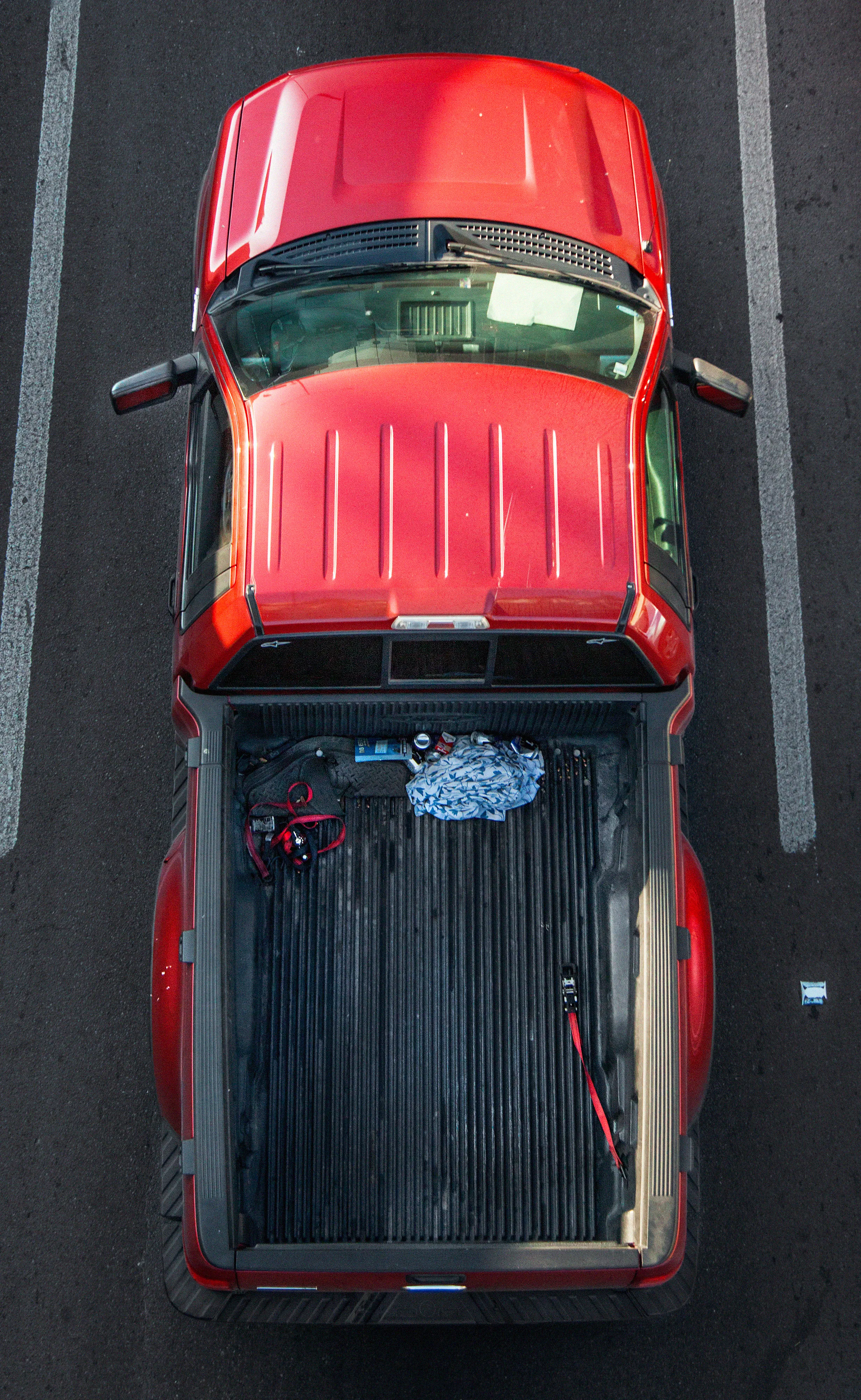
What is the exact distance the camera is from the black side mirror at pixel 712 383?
4133 mm

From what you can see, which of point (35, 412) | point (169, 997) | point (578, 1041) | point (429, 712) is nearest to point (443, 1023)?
point (578, 1041)

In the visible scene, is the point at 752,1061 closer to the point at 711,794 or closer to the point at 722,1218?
the point at 722,1218

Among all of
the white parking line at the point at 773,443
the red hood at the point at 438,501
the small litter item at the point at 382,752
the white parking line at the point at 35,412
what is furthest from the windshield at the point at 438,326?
the white parking line at the point at 35,412

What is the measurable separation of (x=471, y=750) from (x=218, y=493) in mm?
1360

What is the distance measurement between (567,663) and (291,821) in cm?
124

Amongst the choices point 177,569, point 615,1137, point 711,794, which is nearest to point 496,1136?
point 615,1137

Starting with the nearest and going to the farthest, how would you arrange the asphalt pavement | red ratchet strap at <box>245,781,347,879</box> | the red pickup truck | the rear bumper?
the rear bumper
the red pickup truck
red ratchet strap at <box>245,781,347,879</box>
the asphalt pavement

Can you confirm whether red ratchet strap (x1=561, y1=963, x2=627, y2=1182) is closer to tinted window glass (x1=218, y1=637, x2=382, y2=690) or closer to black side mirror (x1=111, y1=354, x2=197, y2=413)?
tinted window glass (x1=218, y1=637, x2=382, y2=690)

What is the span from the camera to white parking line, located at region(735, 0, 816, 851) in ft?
16.3

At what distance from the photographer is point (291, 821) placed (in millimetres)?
4027

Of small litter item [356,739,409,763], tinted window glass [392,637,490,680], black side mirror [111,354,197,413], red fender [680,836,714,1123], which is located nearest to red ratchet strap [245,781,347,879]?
small litter item [356,739,409,763]

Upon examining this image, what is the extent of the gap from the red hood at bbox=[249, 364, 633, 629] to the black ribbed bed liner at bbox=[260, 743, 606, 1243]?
953mm

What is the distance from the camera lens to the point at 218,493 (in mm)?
3721

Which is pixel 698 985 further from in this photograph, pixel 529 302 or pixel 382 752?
pixel 529 302
